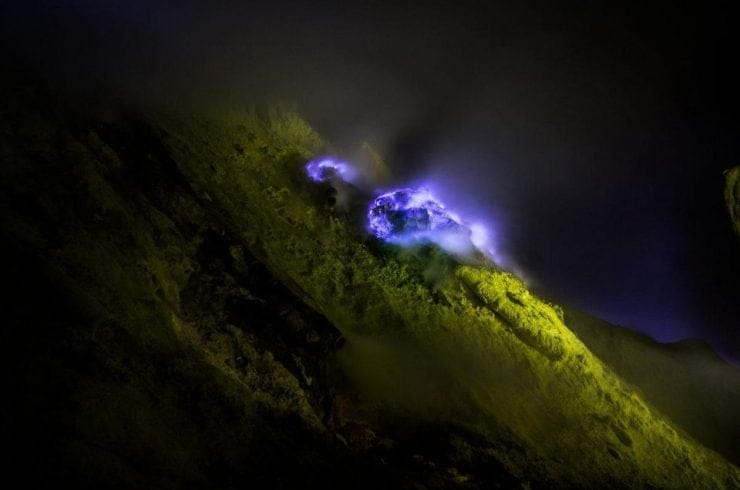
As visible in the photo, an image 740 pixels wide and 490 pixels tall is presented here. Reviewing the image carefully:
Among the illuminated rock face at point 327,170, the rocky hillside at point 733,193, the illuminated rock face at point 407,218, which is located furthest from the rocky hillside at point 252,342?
the rocky hillside at point 733,193

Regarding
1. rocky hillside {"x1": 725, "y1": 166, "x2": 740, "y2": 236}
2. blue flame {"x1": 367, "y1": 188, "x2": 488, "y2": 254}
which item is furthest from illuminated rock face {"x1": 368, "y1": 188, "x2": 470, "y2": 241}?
rocky hillside {"x1": 725, "y1": 166, "x2": 740, "y2": 236}

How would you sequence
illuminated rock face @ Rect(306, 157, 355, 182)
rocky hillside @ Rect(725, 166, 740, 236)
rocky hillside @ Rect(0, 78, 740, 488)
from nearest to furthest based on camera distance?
rocky hillside @ Rect(0, 78, 740, 488) → rocky hillside @ Rect(725, 166, 740, 236) → illuminated rock face @ Rect(306, 157, 355, 182)

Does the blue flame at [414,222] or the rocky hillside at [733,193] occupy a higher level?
the rocky hillside at [733,193]

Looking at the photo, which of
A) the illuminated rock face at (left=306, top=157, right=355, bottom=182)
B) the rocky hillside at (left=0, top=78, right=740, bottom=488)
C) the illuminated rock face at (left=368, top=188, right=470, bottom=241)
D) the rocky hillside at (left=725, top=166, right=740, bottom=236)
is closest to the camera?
the rocky hillside at (left=0, top=78, right=740, bottom=488)

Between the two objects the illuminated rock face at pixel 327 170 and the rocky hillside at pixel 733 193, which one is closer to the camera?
the rocky hillside at pixel 733 193

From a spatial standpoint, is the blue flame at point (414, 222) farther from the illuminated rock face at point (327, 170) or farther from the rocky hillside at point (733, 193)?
the rocky hillside at point (733, 193)

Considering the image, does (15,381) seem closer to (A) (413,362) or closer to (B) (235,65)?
(A) (413,362)

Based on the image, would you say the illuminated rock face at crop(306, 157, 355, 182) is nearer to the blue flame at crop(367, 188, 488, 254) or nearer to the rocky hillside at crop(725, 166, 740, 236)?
the blue flame at crop(367, 188, 488, 254)

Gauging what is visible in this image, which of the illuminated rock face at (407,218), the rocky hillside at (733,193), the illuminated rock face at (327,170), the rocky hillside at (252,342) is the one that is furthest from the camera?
the illuminated rock face at (327,170)
